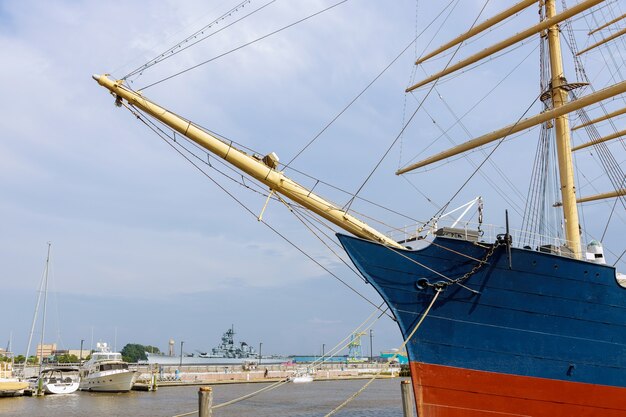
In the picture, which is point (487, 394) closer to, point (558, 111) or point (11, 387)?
point (558, 111)

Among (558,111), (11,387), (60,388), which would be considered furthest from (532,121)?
(60,388)

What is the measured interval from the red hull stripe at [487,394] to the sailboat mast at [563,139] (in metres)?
5.12

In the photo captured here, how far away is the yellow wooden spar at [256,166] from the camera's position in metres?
13.9

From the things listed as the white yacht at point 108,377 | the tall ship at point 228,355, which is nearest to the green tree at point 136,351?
the tall ship at point 228,355

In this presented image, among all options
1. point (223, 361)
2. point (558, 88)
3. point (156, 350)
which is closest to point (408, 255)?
point (558, 88)

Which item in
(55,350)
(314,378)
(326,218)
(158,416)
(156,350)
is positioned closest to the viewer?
(326,218)

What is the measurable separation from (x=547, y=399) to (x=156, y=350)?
156516 mm

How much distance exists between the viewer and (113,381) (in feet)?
147

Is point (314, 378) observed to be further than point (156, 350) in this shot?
No

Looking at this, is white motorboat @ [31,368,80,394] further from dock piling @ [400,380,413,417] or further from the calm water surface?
dock piling @ [400,380,413,417]

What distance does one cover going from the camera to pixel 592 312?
46.7 ft

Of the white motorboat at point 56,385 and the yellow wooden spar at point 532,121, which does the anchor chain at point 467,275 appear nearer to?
the yellow wooden spar at point 532,121

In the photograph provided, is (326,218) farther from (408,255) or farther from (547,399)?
(547,399)

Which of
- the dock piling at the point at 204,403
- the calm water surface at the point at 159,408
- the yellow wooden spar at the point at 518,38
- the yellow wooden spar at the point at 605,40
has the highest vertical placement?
the yellow wooden spar at the point at 605,40
